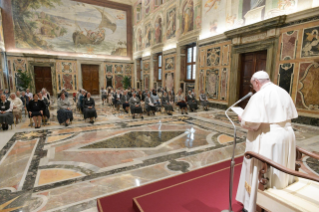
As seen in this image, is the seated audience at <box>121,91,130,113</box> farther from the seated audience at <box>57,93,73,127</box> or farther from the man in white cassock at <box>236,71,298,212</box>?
the man in white cassock at <box>236,71,298,212</box>

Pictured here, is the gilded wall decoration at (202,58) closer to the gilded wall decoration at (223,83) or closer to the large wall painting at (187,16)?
the gilded wall decoration at (223,83)

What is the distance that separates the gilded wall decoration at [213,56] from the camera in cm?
967

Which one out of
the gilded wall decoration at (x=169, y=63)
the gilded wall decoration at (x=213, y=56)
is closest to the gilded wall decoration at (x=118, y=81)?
the gilded wall decoration at (x=169, y=63)

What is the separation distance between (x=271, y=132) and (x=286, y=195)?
0.57 m

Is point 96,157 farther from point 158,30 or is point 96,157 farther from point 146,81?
point 146,81

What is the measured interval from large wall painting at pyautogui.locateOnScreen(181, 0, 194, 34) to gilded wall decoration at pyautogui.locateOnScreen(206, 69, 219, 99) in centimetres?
343

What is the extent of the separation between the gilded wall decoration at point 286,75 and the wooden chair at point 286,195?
619cm

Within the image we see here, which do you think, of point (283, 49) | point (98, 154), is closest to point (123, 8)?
point (283, 49)

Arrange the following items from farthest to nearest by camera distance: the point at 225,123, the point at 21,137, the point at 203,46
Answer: the point at 203,46
the point at 225,123
the point at 21,137

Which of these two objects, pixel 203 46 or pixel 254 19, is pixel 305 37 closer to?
pixel 254 19

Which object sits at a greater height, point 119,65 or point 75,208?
point 119,65

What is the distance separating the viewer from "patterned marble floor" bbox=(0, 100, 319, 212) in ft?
8.53

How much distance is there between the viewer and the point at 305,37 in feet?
20.2

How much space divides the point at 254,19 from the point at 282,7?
114 cm
